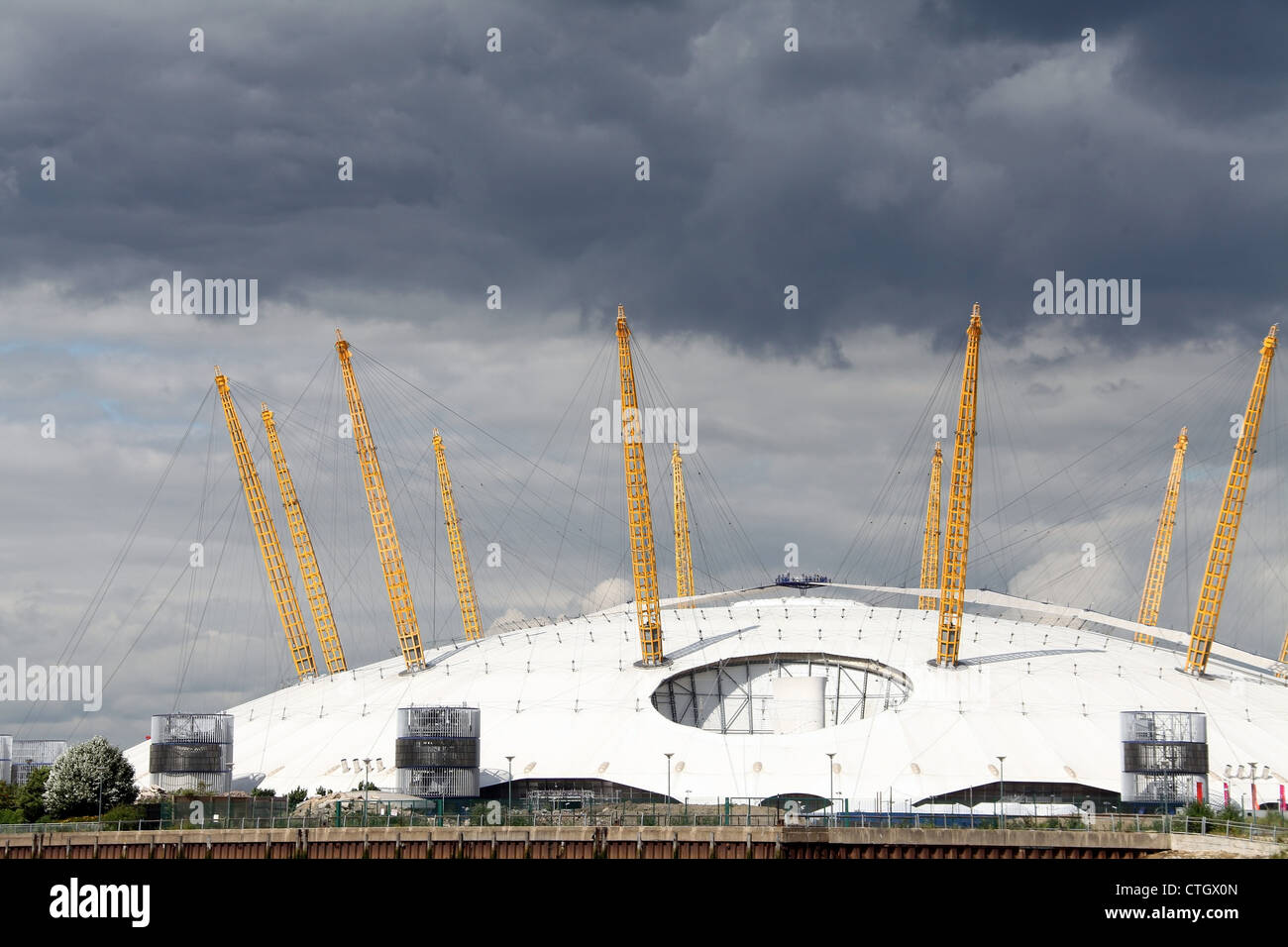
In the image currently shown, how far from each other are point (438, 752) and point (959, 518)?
186 ft

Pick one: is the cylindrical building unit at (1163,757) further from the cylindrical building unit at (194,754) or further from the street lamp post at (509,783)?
the cylindrical building unit at (194,754)

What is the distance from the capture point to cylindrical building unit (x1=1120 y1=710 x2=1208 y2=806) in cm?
12106

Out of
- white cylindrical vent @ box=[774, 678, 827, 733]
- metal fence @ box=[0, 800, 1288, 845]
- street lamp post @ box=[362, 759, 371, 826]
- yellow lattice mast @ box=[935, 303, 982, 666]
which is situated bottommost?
metal fence @ box=[0, 800, 1288, 845]

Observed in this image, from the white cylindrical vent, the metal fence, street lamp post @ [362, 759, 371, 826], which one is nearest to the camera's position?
the metal fence

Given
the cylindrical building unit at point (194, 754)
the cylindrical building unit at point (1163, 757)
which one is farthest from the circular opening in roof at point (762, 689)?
the cylindrical building unit at point (194, 754)

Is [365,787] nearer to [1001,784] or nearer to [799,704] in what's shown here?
[799,704]

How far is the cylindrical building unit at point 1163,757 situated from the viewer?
397 feet

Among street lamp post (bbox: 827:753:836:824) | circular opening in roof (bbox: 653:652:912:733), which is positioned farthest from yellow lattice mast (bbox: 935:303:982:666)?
street lamp post (bbox: 827:753:836:824)

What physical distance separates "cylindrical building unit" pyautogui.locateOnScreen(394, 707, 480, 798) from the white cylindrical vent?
2671 centimetres

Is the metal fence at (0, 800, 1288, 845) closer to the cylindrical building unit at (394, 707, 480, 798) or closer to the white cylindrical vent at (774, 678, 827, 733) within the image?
the cylindrical building unit at (394, 707, 480, 798)

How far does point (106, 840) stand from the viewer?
4611 inches

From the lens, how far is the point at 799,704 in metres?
137
